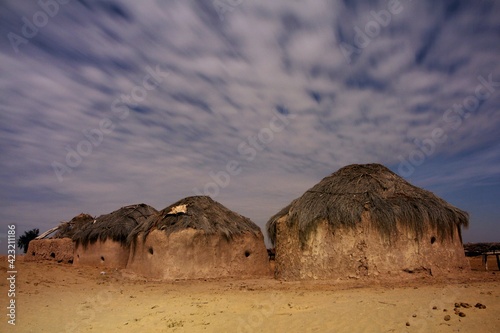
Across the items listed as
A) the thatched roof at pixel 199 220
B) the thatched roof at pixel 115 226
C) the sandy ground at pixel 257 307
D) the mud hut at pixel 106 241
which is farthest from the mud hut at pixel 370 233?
the thatched roof at pixel 115 226

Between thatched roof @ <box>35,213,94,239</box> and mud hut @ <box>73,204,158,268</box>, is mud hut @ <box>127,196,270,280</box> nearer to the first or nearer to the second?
mud hut @ <box>73,204,158,268</box>

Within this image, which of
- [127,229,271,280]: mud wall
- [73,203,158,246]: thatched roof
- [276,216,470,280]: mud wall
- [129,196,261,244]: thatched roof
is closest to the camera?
[276,216,470,280]: mud wall

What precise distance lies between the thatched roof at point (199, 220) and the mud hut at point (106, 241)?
248 centimetres

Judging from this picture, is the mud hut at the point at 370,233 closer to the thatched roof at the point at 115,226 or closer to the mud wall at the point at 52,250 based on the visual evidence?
the thatched roof at the point at 115,226

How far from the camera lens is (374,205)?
10.6 meters

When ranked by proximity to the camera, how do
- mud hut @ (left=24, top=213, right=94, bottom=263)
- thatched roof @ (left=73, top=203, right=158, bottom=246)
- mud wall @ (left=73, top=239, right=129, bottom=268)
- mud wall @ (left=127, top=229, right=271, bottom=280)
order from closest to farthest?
mud wall @ (left=127, top=229, right=271, bottom=280), mud wall @ (left=73, top=239, right=129, bottom=268), thatched roof @ (left=73, top=203, right=158, bottom=246), mud hut @ (left=24, top=213, right=94, bottom=263)

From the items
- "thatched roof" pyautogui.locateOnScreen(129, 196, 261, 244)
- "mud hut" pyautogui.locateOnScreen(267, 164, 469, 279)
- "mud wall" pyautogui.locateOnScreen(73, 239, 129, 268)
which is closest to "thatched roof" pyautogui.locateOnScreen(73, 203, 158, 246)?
"mud wall" pyautogui.locateOnScreen(73, 239, 129, 268)

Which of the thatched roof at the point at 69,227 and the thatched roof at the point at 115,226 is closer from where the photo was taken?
the thatched roof at the point at 115,226

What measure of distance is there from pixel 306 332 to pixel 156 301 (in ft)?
14.9

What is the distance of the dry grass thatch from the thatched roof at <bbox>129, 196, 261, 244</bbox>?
9.05 meters

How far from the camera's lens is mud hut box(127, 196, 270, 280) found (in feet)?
43.1

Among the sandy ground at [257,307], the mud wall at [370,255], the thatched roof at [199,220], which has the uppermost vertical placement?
the thatched roof at [199,220]

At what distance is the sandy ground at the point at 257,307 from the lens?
5531 mm

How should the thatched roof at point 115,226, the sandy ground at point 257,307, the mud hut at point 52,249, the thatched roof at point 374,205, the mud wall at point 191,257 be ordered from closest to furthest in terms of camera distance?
the sandy ground at point 257,307 → the thatched roof at point 374,205 → the mud wall at point 191,257 → the thatched roof at point 115,226 → the mud hut at point 52,249
